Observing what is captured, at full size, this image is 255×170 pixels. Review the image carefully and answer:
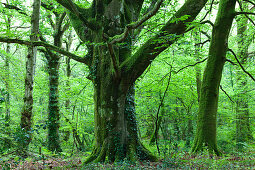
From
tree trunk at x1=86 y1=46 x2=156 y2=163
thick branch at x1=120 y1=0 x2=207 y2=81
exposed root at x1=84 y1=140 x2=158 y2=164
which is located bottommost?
exposed root at x1=84 y1=140 x2=158 y2=164

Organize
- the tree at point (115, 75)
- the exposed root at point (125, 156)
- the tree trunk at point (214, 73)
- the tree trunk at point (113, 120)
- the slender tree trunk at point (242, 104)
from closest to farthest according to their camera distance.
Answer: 1. the tree at point (115, 75)
2. the exposed root at point (125, 156)
3. the tree trunk at point (113, 120)
4. the tree trunk at point (214, 73)
5. the slender tree trunk at point (242, 104)

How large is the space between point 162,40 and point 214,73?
11.0ft

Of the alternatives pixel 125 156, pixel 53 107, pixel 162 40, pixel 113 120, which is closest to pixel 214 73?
pixel 162 40

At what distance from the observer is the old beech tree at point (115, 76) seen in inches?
215

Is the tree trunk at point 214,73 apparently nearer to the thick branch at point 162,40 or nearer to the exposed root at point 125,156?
the exposed root at point 125,156

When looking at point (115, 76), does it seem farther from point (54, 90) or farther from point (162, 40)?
point (54, 90)

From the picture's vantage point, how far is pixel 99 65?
655 centimetres

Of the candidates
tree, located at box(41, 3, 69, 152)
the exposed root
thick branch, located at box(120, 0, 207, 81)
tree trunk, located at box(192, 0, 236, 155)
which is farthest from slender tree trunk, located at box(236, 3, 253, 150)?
tree, located at box(41, 3, 69, 152)

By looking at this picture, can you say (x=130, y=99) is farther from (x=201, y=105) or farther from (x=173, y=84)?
(x=173, y=84)

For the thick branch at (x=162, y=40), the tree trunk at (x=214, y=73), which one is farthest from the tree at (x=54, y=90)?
the tree trunk at (x=214, y=73)

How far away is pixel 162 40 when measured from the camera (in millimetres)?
4707

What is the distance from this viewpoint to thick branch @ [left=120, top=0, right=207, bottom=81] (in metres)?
4.95

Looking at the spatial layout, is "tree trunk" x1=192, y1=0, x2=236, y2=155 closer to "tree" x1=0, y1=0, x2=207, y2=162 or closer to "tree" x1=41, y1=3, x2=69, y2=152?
"tree" x1=0, y1=0, x2=207, y2=162

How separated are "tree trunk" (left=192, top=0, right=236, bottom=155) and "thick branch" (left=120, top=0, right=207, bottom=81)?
2447 millimetres
